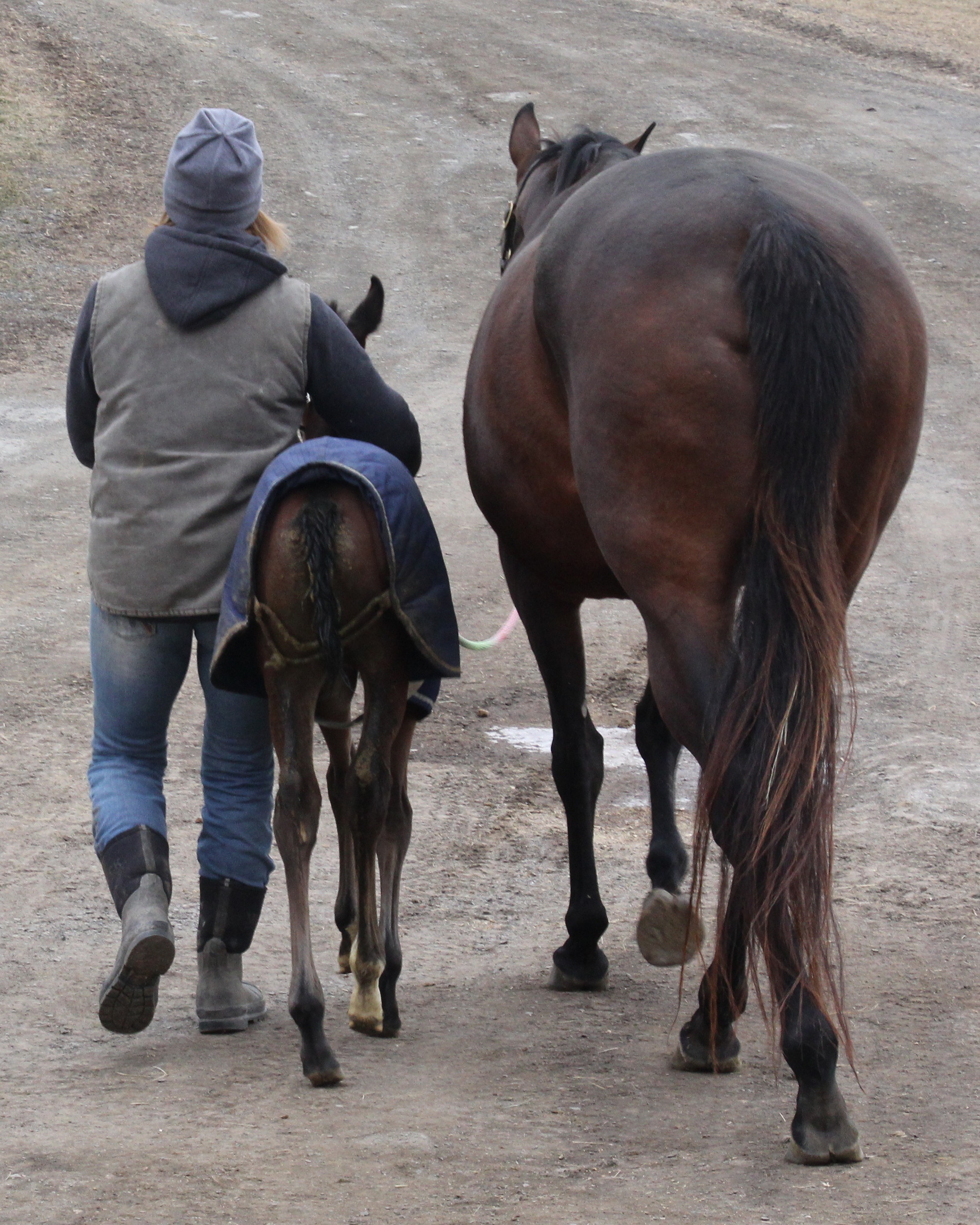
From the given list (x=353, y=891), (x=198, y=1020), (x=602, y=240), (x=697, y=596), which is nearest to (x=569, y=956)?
(x=353, y=891)

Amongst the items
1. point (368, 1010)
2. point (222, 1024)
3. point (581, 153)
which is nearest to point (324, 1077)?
point (368, 1010)

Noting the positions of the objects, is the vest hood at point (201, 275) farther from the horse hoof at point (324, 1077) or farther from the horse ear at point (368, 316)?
the horse hoof at point (324, 1077)

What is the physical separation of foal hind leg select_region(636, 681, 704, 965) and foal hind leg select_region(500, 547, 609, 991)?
15cm

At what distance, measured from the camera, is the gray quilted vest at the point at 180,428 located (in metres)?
→ 3.21

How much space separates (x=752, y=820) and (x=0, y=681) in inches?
140

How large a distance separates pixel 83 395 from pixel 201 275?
0.43 meters

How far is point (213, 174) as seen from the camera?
10.4ft

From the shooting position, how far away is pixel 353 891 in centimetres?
367

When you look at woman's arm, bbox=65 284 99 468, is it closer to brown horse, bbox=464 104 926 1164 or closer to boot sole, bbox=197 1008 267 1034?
brown horse, bbox=464 104 926 1164

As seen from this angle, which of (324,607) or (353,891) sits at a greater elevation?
(324,607)

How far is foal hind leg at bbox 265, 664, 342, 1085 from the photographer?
3105mm

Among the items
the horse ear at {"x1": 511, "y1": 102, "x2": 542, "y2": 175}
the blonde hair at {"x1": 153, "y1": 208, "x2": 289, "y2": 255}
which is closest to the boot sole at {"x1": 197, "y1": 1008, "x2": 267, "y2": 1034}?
the blonde hair at {"x1": 153, "y1": 208, "x2": 289, "y2": 255}

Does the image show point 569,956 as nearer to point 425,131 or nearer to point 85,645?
point 85,645

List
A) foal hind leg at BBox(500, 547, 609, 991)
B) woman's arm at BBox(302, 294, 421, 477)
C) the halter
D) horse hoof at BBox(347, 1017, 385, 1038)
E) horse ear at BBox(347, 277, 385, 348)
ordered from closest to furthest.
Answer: woman's arm at BBox(302, 294, 421, 477) < horse hoof at BBox(347, 1017, 385, 1038) < horse ear at BBox(347, 277, 385, 348) < foal hind leg at BBox(500, 547, 609, 991) < the halter
